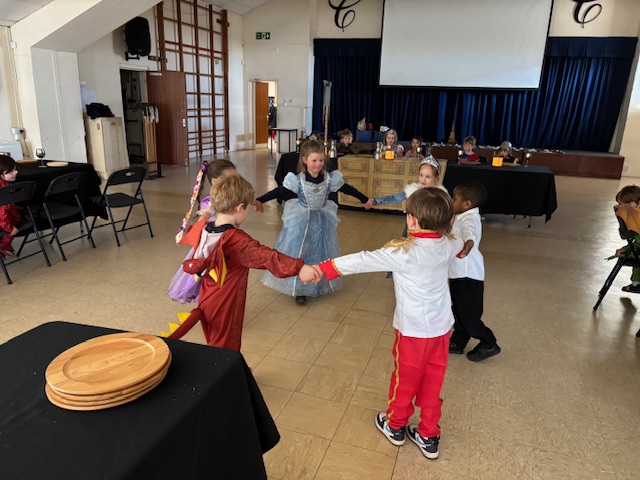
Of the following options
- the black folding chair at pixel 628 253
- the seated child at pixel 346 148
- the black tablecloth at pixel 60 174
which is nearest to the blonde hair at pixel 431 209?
the black folding chair at pixel 628 253

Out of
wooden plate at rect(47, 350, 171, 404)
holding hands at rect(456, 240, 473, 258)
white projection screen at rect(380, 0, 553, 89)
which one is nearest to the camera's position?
wooden plate at rect(47, 350, 171, 404)

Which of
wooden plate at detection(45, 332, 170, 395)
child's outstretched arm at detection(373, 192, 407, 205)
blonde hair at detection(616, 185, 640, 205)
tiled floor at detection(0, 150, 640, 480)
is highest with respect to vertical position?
blonde hair at detection(616, 185, 640, 205)

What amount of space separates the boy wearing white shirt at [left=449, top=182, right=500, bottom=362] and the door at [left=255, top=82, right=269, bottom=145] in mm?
12762

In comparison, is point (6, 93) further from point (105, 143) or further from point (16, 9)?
point (105, 143)

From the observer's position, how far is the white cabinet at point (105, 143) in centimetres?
853

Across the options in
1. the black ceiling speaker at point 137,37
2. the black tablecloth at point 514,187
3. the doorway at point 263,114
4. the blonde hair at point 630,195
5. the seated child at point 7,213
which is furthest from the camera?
the doorway at point 263,114

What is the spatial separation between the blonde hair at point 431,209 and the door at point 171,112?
9.68m

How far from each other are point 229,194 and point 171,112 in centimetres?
948

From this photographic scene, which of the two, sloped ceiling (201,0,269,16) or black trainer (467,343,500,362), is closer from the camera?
black trainer (467,343,500,362)

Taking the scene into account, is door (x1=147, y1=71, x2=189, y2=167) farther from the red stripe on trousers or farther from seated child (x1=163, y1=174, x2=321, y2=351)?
the red stripe on trousers

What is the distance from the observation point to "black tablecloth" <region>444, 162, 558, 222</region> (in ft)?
19.4

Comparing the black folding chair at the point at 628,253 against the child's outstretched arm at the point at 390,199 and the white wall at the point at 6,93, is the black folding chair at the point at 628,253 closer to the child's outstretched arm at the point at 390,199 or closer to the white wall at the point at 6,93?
the child's outstretched arm at the point at 390,199

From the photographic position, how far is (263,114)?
1495 centimetres

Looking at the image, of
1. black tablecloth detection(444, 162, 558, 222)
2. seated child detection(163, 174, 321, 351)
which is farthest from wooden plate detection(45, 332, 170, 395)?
black tablecloth detection(444, 162, 558, 222)
